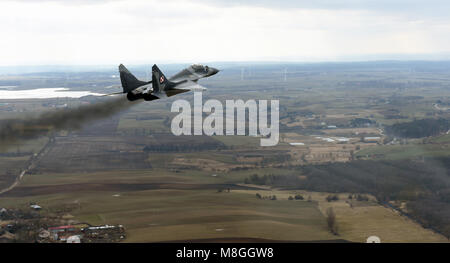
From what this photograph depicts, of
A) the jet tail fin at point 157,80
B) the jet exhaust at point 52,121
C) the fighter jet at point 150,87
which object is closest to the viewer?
the jet tail fin at point 157,80

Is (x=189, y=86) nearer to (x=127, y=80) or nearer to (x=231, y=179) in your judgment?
(x=127, y=80)

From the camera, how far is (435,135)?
4513 inches

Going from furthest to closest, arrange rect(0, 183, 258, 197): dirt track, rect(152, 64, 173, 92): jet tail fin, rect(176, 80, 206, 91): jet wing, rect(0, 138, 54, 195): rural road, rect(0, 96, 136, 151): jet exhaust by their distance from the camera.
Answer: rect(0, 138, 54, 195): rural road → rect(0, 183, 258, 197): dirt track → rect(0, 96, 136, 151): jet exhaust → rect(176, 80, 206, 91): jet wing → rect(152, 64, 173, 92): jet tail fin

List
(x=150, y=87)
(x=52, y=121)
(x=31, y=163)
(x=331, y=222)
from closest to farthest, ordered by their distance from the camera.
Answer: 1. (x=150, y=87)
2. (x=52, y=121)
3. (x=331, y=222)
4. (x=31, y=163)

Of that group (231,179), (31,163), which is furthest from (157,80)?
(31,163)

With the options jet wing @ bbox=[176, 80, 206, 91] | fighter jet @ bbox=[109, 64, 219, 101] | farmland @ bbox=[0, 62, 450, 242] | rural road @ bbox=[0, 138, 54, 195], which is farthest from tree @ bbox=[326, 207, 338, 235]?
rural road @ bbox=[0, 138, 54, 195]

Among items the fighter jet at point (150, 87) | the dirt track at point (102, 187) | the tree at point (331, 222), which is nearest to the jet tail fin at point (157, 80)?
the fighter jet at point (150, 87)

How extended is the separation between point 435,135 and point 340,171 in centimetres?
4660

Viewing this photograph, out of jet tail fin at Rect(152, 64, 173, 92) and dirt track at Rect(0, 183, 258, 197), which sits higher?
jet tail fin at Rect(152, 64, 173, 92)

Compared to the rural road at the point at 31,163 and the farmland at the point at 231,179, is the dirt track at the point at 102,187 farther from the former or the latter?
the rural road at the point at 31,163

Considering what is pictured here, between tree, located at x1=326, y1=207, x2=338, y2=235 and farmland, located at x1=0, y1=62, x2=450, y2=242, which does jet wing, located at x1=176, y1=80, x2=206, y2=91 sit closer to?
farmland, located at x1=0, y1=62, x2=450, y2=242
